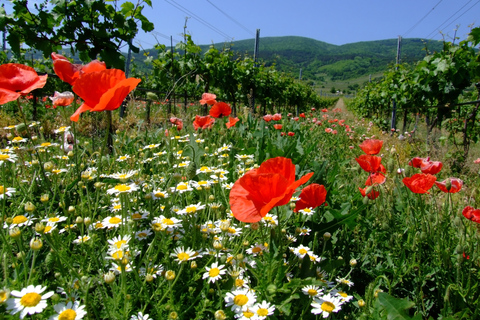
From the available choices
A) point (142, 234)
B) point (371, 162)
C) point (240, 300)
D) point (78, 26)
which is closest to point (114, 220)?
point (142, 234)

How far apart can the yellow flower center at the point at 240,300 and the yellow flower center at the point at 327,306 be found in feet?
0.81

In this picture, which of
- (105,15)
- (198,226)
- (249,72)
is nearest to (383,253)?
(198,226)

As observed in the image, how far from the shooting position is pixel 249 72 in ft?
30.7

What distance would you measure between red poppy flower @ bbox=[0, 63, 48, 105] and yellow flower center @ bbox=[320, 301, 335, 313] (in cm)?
127

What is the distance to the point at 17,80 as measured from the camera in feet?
3.82

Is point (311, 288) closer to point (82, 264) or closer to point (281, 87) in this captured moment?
point (82, 264)

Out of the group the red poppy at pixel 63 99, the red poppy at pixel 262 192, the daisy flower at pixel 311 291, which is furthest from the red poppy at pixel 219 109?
the daisy flower at pixel 311 291

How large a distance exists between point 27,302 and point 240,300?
0.53 m

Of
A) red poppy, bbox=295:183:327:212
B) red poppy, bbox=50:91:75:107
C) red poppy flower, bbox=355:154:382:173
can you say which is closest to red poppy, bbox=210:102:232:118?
red poppy, bbox=50:91:75:107

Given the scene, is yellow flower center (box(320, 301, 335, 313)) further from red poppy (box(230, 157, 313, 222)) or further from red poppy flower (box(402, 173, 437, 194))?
red poppy flower (box(402, 173, 437, 194))

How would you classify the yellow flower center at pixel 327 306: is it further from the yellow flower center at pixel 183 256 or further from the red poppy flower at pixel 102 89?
the red poppy flower at pixel 102 89

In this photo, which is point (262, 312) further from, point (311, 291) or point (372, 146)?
point (372, 146)

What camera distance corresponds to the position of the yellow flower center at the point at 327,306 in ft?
3.00

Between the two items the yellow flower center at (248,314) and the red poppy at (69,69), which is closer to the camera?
the yellow flower center at (248,314)
